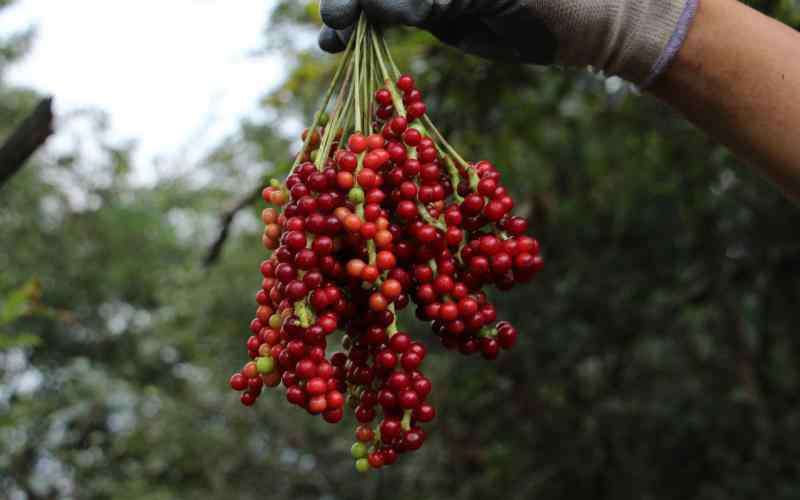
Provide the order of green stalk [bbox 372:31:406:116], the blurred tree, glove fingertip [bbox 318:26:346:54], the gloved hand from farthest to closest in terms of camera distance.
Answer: the blurred tree
glove fingertip [bbox 318:26:346:54]
the gloved hand
green stalk [bbox 372:31:406:116]

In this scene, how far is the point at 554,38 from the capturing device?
3.76 ft

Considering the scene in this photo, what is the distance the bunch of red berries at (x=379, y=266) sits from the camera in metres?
0.83

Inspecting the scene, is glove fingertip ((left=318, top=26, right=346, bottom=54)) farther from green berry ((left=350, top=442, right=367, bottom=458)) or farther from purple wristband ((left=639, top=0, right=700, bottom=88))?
green berry ((left=350, top=442, right=367, bottom=458))

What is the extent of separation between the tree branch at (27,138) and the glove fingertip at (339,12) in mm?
562

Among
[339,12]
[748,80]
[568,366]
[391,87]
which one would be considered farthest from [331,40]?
[568,366]

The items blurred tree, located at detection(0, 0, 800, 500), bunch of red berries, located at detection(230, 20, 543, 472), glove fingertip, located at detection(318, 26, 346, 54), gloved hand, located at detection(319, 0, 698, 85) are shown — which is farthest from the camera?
blurred tree, located at detection(0, 0, 800, 500)

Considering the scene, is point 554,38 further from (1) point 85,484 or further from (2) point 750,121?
(1) point 85,484

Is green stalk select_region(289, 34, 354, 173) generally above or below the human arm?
below

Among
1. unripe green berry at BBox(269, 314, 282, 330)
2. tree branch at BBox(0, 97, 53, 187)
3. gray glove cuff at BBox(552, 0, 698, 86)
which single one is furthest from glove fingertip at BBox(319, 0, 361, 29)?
tree branch at BBox(0, 97, 53, 187)

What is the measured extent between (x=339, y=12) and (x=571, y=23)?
35cm

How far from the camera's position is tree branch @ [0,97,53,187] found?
128cm

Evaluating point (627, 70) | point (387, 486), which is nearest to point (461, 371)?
point (387, 486)

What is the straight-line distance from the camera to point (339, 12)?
40.5 inches

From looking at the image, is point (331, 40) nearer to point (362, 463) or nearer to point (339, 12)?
point (339, 12)
